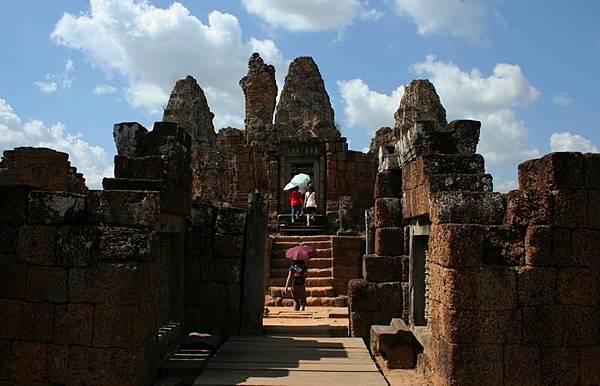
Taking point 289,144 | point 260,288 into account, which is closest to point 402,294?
point 260,288

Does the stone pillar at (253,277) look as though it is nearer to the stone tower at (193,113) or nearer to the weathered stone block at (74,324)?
the weathered stone block at (74,324)

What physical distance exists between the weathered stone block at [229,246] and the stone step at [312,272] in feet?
26.1

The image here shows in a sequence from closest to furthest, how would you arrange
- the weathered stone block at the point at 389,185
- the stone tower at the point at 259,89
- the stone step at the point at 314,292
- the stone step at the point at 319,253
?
the weathered stone block at the point at 389,185, the stone step at the point at 314,292, the stone step at the point at 319,253, the stone tower at the point at 259,89

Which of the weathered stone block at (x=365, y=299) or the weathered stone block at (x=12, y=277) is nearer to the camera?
the weathered stone block at (x=12, y=277)

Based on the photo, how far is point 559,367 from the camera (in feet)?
19.8

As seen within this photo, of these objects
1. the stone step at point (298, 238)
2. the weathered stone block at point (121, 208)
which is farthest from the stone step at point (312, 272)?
the weathered stone block at point (121, 208)

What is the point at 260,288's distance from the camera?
9.36 m

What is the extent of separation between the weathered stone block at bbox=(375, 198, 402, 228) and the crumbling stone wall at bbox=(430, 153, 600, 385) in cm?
369

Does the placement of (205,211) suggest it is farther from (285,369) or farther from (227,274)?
(285,369)

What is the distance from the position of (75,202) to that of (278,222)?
17.7 meters

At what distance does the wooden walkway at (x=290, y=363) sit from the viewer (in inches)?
250

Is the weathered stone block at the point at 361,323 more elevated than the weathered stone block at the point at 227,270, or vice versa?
the weathered stone block at the point at 227,270

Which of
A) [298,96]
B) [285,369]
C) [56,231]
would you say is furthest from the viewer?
[298,96]

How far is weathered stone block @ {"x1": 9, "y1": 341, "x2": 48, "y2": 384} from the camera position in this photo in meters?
5.75
